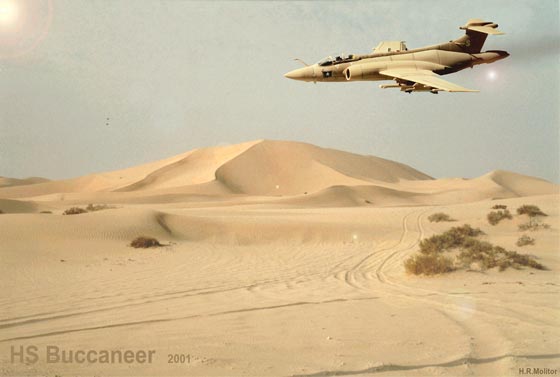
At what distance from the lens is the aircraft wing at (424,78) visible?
27.0ft

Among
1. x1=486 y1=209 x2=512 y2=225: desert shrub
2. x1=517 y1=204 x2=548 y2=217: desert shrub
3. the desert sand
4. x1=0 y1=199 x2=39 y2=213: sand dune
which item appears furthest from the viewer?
x1=0 y1=199 x2=39 y2=213: sand dune

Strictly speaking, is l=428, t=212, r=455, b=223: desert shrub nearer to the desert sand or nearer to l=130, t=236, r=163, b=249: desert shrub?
the desert sand

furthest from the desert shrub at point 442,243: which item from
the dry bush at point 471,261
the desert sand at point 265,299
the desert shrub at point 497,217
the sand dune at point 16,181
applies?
the sand dune at point 16,181

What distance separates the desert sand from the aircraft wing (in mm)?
3736

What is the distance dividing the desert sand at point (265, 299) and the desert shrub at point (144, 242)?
1.62ft

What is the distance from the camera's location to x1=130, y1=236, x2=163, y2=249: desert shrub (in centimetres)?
1617

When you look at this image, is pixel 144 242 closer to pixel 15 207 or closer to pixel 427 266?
pixel 427 266

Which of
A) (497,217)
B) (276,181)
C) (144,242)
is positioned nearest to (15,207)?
(144,242)

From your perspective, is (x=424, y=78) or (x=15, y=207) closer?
(x=424, y=78)

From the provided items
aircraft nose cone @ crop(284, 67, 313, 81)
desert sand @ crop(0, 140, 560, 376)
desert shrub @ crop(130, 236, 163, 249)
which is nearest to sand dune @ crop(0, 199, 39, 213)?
desert sand @ crop(0, 140, 560, 376)

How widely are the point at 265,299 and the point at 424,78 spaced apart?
17.5 ft

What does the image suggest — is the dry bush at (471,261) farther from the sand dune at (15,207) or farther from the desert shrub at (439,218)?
the sand dune at (15,207)

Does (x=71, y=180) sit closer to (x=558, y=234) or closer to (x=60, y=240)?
(x=60, y=240)

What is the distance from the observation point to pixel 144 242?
53.4ft
